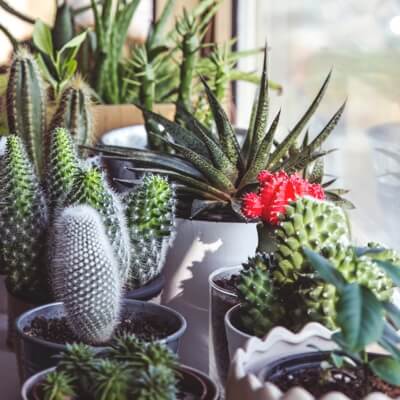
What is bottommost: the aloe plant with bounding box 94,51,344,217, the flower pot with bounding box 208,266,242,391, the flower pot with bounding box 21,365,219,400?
the flower pot with bounding box 208,266,242,391

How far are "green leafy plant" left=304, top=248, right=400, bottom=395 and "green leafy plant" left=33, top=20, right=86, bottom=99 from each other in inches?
26.5

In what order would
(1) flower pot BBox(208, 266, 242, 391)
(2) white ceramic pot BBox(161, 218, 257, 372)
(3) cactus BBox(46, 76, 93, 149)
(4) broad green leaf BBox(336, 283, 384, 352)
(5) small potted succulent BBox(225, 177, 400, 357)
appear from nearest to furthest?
(4) broad green leaf BBox(336, 283, 384, 352) < (5) small potted succulent BBox(225, 177, 400, 357) < (1) flower pot BBox(208, 266, 242, 391) < (2) white ceramic pot BBox(161, 218, 257, 372) < (3) cactus BBox(46, 76, 93, 149)

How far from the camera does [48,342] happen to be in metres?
0.62

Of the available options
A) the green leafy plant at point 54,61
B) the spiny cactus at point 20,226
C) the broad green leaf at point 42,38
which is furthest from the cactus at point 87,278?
the broad green leaf at point 42,38

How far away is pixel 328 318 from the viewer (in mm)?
593

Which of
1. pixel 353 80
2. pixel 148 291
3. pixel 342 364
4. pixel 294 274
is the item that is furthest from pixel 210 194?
pixel 353 80

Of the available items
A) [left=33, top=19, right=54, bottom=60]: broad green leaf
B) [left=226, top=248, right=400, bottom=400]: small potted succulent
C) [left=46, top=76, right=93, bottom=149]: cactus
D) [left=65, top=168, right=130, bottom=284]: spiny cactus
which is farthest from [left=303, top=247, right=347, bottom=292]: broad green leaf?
[left=33, top=19, right=54, bottom=60]: broad green leaf

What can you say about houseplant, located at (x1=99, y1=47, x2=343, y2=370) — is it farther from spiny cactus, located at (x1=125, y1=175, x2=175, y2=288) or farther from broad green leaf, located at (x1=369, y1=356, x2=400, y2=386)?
broad green leaf, located at (x1=369, y1=356, x2=400, y2=386)

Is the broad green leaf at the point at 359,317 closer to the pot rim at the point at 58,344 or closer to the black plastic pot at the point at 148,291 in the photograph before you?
the pot rim at the point at 58,344

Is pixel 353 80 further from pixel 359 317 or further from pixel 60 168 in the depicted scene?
pixel 359 317

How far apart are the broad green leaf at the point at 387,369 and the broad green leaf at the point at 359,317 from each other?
0.12 feet

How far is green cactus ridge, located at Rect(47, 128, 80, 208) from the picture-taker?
0.79 m

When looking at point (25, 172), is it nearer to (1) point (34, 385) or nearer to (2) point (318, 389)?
(1) point (34, 385)

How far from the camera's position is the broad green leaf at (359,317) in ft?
1.48
